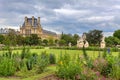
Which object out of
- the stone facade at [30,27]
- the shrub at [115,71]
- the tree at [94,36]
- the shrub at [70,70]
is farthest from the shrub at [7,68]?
the stone facade at [30,27]

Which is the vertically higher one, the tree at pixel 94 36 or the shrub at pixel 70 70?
the tree at pixel 94 36

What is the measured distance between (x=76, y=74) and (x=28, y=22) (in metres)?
111

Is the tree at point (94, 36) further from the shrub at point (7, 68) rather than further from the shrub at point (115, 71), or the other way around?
the shrub at point (115, 71)

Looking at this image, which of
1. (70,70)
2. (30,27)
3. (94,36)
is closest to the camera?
(70,70)

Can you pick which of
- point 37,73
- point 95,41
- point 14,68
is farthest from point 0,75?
point 95,41

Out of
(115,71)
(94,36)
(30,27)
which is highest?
(30,27)

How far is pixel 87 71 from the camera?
9586 millimetres

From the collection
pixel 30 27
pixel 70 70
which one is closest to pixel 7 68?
pixel 70 70

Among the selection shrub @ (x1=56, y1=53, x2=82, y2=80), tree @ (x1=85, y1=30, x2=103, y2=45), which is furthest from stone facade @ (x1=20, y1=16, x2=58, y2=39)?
shrub @ (x1=56, y1=53, x2=82, y2=80)

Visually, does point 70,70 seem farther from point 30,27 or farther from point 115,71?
point 30,27

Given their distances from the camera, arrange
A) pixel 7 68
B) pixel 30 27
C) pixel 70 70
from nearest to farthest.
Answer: pixel 70 70, pixel 7 68, pixel 30 27

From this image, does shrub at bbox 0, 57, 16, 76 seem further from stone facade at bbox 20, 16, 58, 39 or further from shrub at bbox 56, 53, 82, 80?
stone facade at bbox 20, 16, 58, 39

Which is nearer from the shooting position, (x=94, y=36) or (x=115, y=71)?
(x=115, y=71)

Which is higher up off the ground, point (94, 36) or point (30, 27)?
point (30, 27)
